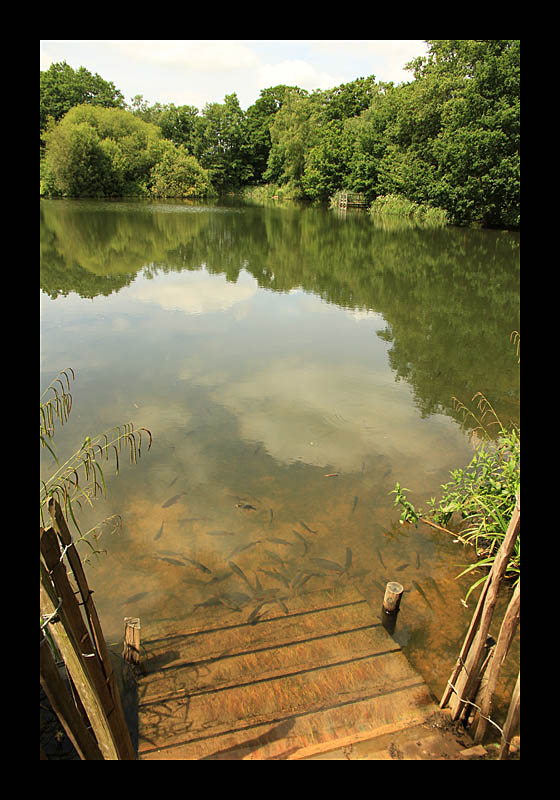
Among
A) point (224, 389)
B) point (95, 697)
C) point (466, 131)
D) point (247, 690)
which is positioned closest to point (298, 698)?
point (247, 690)

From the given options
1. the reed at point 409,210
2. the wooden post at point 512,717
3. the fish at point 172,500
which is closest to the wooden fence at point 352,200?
the reed at point 409,210

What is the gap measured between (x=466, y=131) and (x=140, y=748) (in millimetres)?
33063

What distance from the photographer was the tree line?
1083 inches

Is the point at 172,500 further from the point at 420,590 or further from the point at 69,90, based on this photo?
the point at 69,90

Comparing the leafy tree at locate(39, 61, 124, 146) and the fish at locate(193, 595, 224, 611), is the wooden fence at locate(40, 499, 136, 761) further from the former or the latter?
the leafy tree at locate(39, 61, 124, 146)

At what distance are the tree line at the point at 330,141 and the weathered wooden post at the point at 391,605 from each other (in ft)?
89.8

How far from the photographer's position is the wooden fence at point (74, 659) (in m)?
1.77

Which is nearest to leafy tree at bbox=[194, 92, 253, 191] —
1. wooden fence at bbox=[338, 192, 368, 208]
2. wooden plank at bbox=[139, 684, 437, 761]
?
wooden fence at bbox=[338, 192, 368, 208]

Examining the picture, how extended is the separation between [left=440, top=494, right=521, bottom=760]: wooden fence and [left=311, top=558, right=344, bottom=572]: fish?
1.60m

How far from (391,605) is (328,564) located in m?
0.89

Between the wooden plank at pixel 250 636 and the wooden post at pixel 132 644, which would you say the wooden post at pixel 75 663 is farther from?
the wooden plank at pixel 250 636

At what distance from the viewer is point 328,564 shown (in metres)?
4.67

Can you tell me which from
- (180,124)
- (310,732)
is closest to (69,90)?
(180,124)
